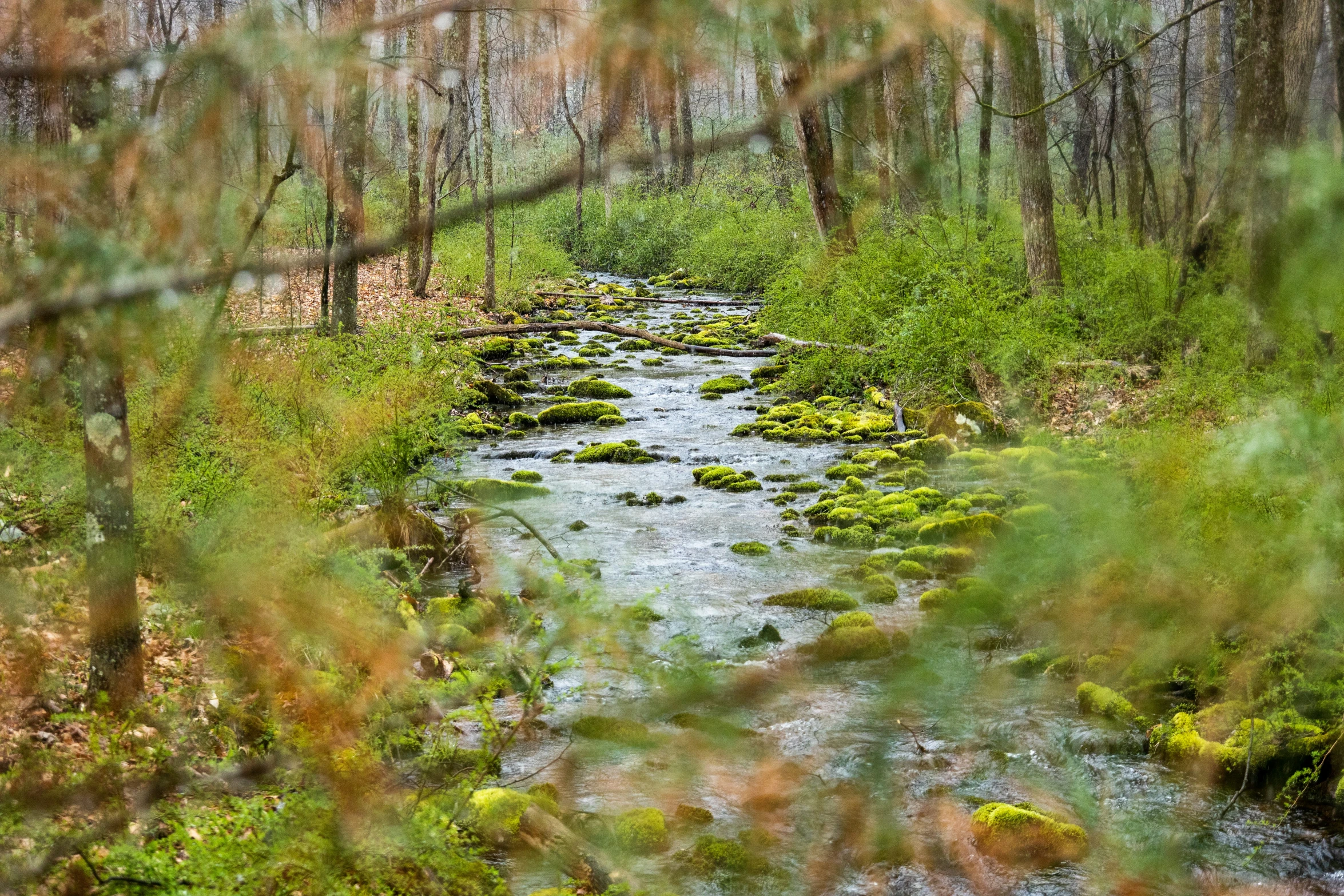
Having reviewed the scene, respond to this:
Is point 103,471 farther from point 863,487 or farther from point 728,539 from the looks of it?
point 863,487

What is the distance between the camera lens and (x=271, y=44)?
88 centimetres

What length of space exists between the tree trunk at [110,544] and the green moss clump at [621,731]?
1.17 meters

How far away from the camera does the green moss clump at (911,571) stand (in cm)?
666

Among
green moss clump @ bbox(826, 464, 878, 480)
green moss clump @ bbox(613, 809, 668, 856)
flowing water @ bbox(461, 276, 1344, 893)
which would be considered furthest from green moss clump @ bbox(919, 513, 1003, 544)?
green moss clump @ bbox(613, 809, 668, 856)

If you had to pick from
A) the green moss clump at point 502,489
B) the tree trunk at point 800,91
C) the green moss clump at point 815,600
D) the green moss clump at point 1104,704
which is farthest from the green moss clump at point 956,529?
the tree trunk at point 800,91

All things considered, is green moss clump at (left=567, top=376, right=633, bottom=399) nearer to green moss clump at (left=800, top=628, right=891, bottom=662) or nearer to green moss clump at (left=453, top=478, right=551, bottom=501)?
green moss clump at (left=453, top=478, right=551, bottom=501)

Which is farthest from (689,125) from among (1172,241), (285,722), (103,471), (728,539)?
(1172,241)

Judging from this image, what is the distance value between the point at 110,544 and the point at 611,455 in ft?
25.6

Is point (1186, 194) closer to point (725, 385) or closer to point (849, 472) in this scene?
point (725, 385)

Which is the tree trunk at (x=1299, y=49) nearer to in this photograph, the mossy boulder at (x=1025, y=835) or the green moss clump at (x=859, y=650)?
the mossy boulder at (x=1025, y=835)

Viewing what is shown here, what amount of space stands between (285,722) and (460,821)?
36.0 inches

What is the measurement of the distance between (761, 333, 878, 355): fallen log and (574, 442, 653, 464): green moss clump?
3866 millimetres

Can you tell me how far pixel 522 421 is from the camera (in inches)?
496

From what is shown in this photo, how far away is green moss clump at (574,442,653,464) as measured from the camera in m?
10.7
